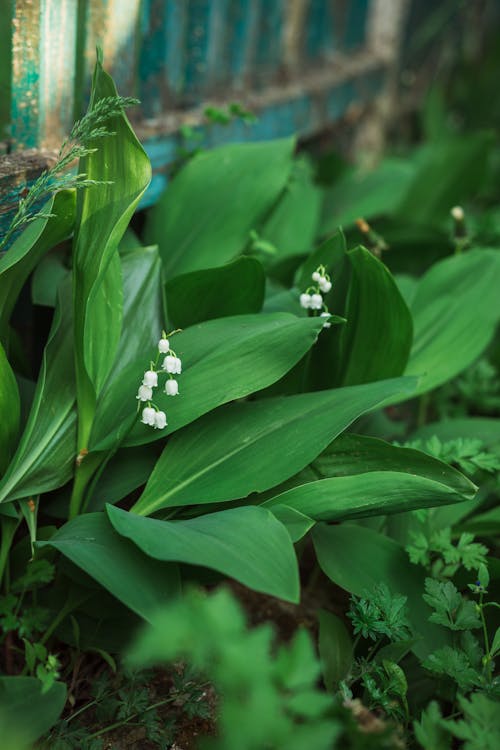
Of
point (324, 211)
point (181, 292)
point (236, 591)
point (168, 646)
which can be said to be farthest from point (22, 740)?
point (324, 211)

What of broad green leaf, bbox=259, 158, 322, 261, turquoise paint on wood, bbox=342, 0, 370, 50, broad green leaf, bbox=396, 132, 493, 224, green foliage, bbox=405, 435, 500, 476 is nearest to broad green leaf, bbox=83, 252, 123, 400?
green foliage, bbox=405, 435, 500, 476

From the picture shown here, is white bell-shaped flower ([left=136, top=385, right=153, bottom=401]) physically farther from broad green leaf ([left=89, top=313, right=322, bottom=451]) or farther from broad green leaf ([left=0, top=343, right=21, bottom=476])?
broad green leaf ([left=0, top=343, right=21, bottom=476])

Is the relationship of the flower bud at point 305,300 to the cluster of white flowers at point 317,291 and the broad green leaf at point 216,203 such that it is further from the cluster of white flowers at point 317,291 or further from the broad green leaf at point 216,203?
the broad green leaf at point 216,203

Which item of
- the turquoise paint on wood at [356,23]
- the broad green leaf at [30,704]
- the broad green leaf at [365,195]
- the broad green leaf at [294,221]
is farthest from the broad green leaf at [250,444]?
the turquoise paint on wood at [356,23]

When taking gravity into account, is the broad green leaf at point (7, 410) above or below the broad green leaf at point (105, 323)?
below

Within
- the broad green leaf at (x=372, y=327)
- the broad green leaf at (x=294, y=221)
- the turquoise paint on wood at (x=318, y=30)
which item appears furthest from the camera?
the turquoise paint on wood at (x=318, y=30)


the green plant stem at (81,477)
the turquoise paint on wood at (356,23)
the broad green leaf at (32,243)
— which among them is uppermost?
the turquoise paint on wood at (356,23)

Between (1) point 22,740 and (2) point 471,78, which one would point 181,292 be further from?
(2) point 471,78
